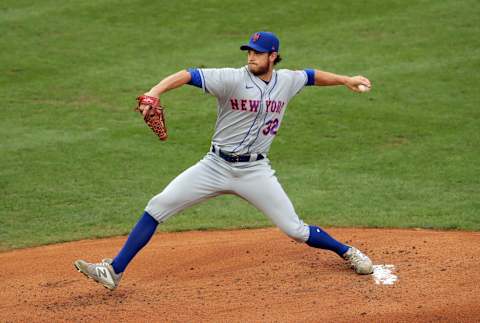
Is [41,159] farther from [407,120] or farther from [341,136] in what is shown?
[407,120]

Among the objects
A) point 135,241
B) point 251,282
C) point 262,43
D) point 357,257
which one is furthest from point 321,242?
point 262,43

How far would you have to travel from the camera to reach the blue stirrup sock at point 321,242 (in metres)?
6.62

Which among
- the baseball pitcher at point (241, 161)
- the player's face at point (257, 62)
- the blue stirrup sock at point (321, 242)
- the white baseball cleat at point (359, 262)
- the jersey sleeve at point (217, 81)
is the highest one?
the player's face at point (257, 62)

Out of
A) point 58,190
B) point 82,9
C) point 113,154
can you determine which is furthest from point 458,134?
point 82,9

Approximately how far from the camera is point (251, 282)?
6.65 m

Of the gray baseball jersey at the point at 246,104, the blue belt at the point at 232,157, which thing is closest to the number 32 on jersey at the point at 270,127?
the gray baseball jersey at the point at 246,104

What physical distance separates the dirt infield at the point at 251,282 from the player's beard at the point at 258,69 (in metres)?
1.65

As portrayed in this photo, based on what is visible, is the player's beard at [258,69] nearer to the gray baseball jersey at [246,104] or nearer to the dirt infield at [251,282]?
the gray baseball jersey at [246,104]

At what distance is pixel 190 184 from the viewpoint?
20.7 feet

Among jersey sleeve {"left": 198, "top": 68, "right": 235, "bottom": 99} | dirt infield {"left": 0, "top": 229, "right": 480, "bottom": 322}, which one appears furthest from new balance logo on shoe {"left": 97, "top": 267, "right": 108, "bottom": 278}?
jersey sleeve {"left": 198, "top": 68, "right": 235, "bottom": 99}

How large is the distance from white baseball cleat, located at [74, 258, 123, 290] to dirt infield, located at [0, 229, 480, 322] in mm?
139

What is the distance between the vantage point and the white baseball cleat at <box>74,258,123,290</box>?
20.6ft

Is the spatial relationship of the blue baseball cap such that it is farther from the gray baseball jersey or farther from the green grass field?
the green grass field

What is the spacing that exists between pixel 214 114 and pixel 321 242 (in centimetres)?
525
